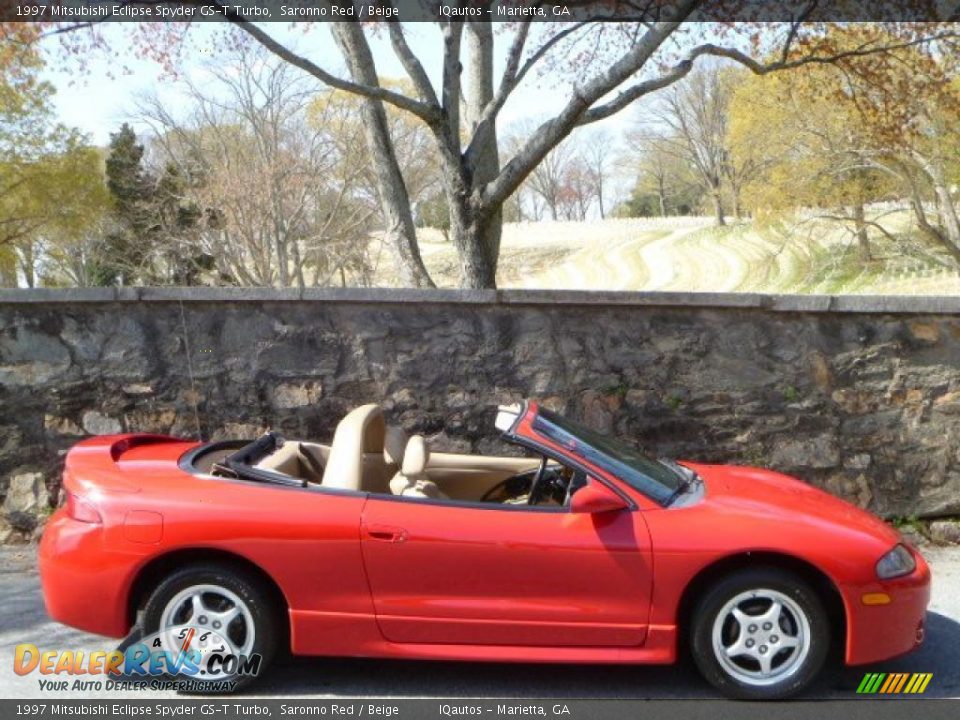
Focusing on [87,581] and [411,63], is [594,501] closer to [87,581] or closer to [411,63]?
[87,581]

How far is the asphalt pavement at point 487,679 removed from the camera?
3.87 meters

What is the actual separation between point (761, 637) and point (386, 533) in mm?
1561

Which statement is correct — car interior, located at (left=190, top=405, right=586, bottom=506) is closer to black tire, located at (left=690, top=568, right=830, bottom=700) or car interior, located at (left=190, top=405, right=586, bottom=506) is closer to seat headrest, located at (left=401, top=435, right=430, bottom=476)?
seat headrest, located at (left=401, top=435, right=430, bottom=476)

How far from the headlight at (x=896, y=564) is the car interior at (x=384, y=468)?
1.24m

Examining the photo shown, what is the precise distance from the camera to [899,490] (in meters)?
6.25

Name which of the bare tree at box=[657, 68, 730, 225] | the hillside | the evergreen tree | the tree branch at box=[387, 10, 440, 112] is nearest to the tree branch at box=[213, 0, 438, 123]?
the tree branch at box=[387, 10, 440, 112]

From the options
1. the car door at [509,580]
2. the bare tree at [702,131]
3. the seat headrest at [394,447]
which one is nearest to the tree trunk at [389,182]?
the seat headrest at [394,447]

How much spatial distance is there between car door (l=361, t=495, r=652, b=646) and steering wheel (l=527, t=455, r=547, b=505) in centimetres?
38

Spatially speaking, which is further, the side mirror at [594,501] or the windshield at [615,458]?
the windshield at [615,458]

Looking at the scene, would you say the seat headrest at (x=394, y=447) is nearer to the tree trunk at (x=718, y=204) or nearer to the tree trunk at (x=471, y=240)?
the tree trunk at (x=471, y=240)

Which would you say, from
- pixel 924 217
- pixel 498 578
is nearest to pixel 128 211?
pixel 924 217

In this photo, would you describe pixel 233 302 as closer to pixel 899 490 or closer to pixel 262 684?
pixel 262 684

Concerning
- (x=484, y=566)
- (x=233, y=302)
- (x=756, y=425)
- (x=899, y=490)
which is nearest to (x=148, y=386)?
(x=233, y=302)

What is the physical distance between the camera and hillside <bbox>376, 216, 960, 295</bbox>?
3250 cm
